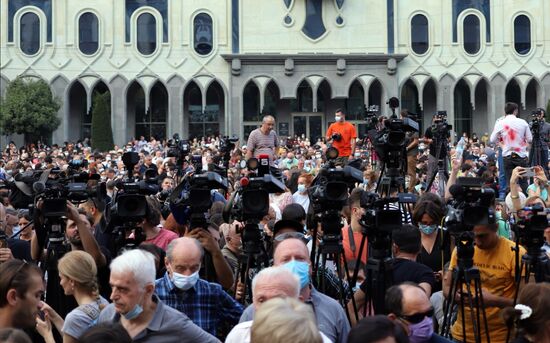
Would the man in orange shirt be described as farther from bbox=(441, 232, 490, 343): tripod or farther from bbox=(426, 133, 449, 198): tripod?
bbox=(441, 232, 490, 343): tripod

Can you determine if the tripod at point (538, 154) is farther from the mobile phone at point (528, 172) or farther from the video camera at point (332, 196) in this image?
the video camera at point (332, 196)

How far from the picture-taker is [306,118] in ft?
151

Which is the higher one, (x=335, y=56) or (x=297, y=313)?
(x=335, y=56)

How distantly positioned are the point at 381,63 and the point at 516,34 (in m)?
7.76

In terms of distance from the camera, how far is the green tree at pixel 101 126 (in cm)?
4197

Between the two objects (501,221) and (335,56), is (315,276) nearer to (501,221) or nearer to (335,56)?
(501,221)

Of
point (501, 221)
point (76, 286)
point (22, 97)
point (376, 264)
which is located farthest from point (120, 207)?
point (22, 97)

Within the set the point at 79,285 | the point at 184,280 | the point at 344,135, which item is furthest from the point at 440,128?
the point at 79,285

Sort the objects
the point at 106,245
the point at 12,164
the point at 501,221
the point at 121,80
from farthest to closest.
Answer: the point at 121,80 < the point at 12,164 < the point at 501,221 < the point at 106,245

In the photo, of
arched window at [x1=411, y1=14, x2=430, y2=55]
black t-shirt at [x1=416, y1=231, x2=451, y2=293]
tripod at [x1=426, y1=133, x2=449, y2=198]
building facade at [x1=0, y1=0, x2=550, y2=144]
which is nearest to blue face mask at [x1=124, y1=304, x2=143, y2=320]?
black t-shirt at [x1=416, y1=231, x2=451, y2=293]

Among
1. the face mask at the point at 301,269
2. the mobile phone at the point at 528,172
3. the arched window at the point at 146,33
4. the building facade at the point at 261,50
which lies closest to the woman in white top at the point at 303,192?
the mobile phone at the point at 528,172

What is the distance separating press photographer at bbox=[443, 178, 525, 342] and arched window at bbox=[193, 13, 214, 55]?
38.0 meters

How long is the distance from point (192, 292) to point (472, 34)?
40.9 metres

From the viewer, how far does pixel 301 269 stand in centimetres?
560
